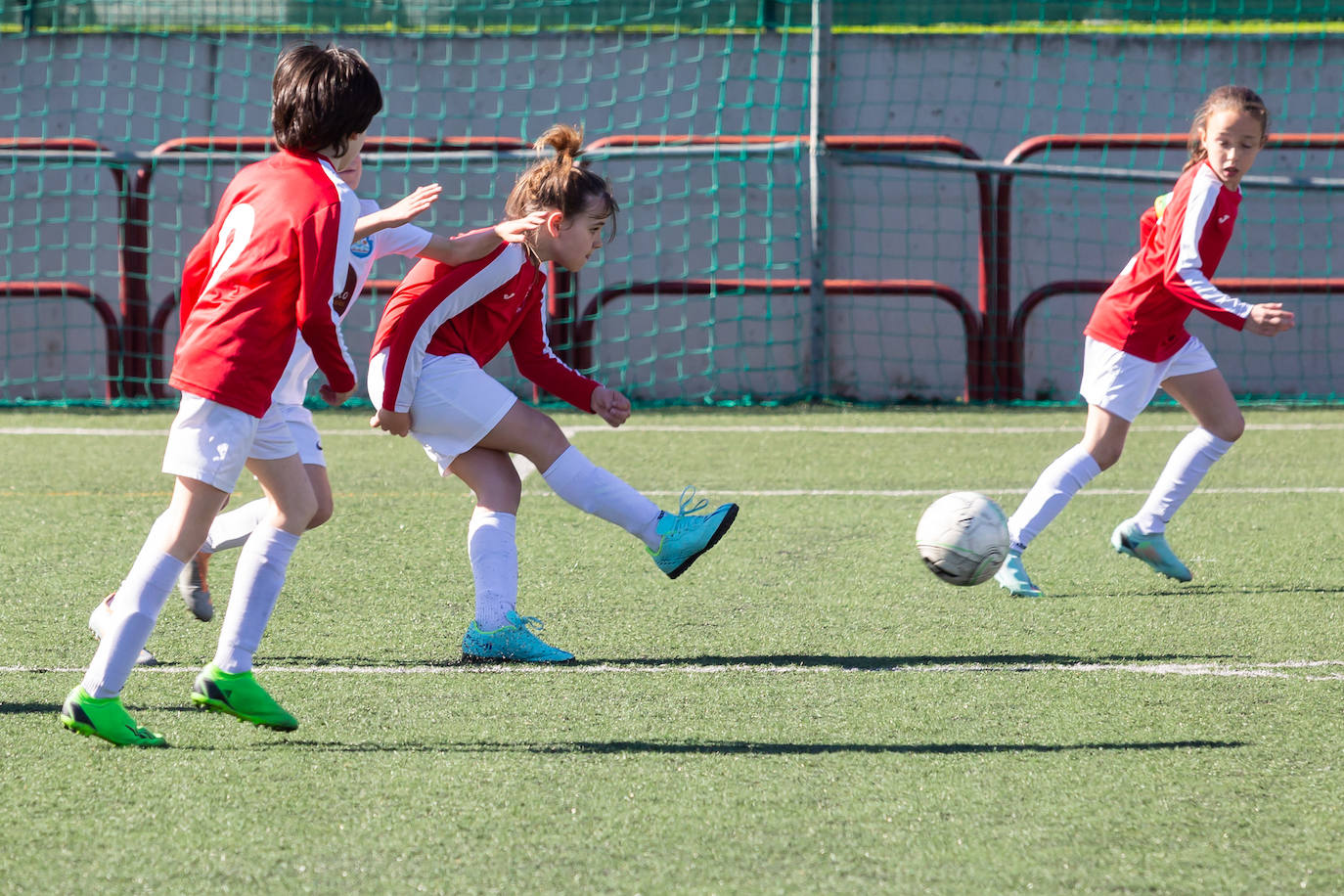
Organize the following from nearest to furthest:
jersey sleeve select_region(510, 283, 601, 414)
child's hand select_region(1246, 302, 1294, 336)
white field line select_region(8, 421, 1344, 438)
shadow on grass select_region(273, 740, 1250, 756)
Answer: shadow on grass select_region(273, 740, 1250, 756) → jersey sleeve select_region(510, 283, 601, 414) → child's hand select_region(1246, 302, 1294, 336) → white field line select_region(8, 421, 1344, 438)

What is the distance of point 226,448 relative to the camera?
2.73 metres

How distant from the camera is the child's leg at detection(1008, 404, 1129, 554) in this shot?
14.5ft

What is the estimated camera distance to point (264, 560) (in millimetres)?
2986

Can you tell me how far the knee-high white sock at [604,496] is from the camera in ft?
12.0

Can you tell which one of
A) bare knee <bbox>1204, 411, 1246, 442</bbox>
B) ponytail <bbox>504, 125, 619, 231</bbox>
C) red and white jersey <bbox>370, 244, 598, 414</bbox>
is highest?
ponytail <bbox>504, 125, 619, 231</bbox>

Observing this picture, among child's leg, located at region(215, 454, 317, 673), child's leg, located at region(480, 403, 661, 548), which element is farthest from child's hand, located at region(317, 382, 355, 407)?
child's leg, located at region(480, 403, 661, 548)

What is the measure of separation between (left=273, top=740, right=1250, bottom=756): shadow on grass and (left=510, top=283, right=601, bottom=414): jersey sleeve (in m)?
1.24

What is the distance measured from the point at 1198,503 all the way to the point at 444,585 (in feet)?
9.99

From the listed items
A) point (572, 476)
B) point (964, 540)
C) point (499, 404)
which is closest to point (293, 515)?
point (499, 404)

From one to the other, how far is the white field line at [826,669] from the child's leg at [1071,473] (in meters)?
0.94

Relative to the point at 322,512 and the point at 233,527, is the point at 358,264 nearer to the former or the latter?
the point at 322,512

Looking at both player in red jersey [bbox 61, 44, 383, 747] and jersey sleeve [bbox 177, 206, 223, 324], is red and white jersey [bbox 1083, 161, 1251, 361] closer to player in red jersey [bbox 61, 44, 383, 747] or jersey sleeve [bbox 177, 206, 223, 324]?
player in red jersey [bbox 61, 44, 383, 747]

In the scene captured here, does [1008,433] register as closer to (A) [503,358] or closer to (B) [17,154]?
(A) [503,358]

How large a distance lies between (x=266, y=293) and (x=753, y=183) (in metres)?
7.02
